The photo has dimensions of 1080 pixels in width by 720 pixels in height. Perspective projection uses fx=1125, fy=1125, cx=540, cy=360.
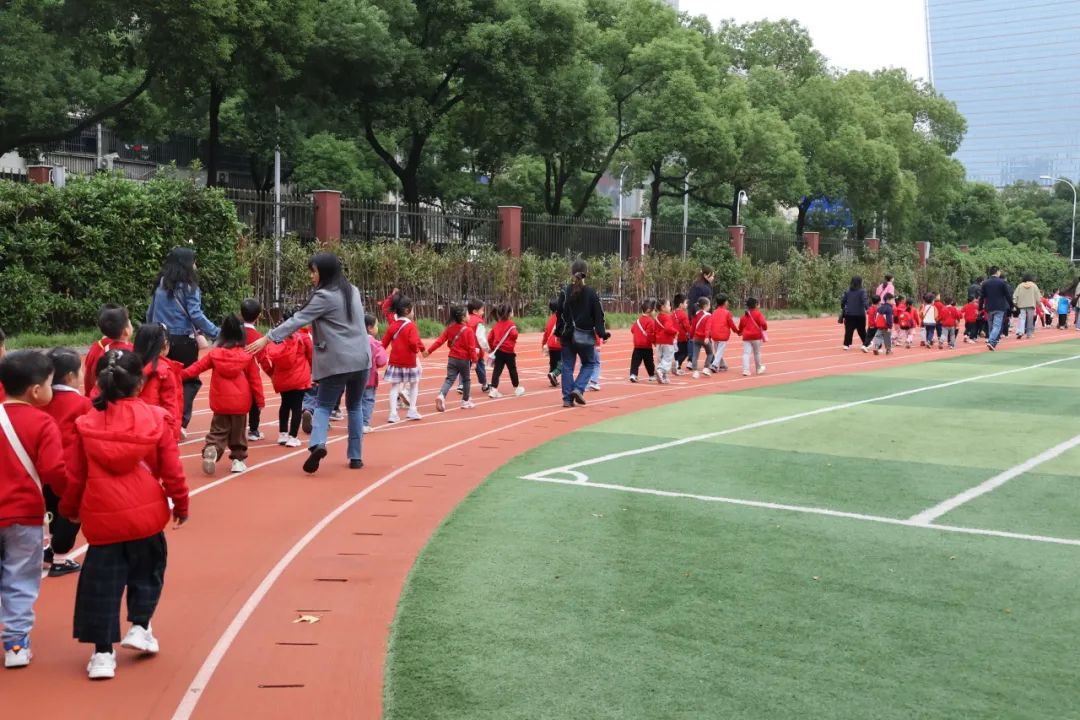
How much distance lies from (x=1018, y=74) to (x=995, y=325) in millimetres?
186968

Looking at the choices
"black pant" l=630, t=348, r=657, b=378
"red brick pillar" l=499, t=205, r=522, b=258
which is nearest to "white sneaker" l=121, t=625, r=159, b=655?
"black pant" l=630, t=348, r=657, b=378

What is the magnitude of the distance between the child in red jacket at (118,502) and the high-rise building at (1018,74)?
204 meters

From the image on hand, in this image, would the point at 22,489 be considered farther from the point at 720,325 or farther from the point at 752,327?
the point at 752,327

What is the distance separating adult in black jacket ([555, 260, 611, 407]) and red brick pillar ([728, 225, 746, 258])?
88.1 ft

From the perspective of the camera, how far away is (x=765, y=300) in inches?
1649

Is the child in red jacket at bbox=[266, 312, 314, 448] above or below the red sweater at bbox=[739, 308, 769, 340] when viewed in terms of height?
below

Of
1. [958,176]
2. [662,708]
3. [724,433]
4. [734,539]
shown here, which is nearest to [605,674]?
[662,708]

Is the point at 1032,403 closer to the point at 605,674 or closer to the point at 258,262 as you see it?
the point at 605,674

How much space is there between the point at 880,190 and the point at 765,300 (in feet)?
45.5

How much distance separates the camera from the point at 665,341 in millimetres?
17672

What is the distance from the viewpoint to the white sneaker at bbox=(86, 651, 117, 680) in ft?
15.9

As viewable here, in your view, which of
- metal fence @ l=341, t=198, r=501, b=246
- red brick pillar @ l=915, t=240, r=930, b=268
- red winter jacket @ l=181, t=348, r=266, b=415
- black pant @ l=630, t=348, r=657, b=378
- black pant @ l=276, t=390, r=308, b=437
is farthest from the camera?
red brick pillar @ l=915, t=240, r=930, b=268

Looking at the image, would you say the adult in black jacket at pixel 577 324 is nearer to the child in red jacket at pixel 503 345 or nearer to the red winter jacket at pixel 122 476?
the child in red jacket at pixel 503 345

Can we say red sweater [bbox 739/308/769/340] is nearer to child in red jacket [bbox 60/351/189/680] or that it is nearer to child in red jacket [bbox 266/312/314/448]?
child in red jacket [bbox 266/312/314/448]
